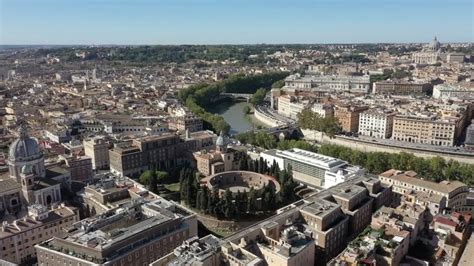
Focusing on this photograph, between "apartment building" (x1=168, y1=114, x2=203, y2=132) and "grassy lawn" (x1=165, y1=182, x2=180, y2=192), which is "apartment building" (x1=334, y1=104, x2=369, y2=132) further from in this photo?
"grassy lawn" (x1=165, y1=182, x2=180, y2=192)

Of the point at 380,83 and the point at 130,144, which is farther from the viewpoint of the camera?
the point at 380,83

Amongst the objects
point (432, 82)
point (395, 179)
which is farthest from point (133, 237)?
point (432, 82)

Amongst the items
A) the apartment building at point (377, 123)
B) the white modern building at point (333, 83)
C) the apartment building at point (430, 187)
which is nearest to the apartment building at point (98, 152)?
the apartment building at point (430, 187)

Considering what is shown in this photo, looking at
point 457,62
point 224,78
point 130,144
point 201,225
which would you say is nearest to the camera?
point 201,225

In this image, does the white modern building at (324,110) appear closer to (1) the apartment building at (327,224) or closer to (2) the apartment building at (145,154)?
(2) the apartment building at (145,154)

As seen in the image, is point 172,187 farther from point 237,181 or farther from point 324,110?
point 324,110

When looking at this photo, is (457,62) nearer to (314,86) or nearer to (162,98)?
(314,86)
